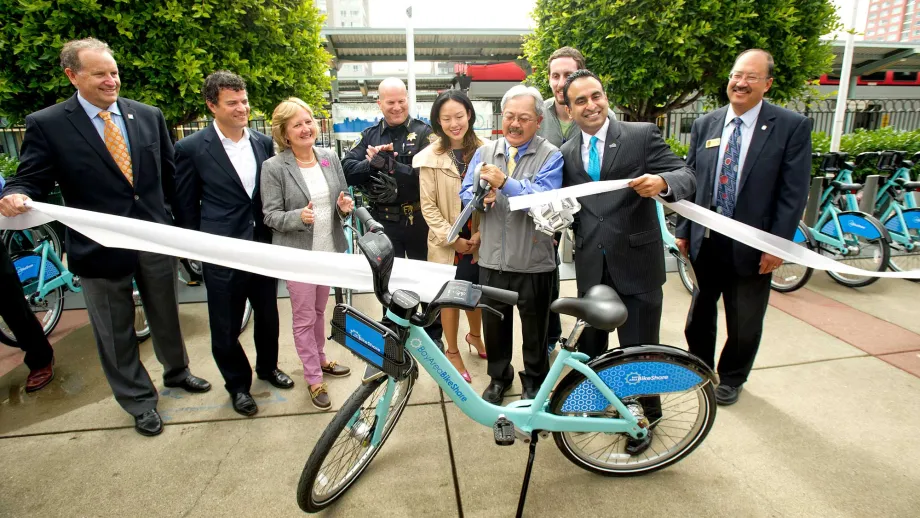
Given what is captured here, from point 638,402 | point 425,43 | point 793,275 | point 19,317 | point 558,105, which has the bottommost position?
point 793,275

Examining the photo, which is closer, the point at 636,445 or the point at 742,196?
the point at 636,445

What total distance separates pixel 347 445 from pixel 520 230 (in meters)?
1.28

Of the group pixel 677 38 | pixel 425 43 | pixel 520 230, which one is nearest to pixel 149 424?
pixel 520 230

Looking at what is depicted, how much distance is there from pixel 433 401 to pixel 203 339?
2.05 meters

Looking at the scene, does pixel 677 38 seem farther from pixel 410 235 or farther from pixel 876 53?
pixel 876 53

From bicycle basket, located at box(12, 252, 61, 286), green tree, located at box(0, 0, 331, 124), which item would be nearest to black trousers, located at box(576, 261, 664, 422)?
green tree, located at box(0, 0, 331, 124)

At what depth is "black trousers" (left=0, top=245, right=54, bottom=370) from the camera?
3.02 meters

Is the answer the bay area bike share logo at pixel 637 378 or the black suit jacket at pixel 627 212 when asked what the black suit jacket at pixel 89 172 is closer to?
the black suit jacket at pixel 627 212

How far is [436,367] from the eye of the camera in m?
2.00

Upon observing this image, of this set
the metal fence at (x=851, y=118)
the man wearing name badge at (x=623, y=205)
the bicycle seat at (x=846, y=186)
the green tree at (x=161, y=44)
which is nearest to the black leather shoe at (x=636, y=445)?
the man wearing name badge at (x=623, y=205)

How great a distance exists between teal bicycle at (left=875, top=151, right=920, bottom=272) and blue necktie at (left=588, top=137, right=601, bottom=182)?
3.99 meters

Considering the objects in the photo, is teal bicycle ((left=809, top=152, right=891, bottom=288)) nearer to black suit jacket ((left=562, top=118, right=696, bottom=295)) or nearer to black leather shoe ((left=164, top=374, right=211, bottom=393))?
black suit jacket ((left=562, top=118, right=696, bottom=295))

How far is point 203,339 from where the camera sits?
3.88 m

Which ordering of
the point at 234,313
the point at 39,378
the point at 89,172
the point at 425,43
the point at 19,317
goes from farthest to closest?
1. the point at 425,43
2. the point at 39,378
3. the point at 19,317
4. the point at 234,313
5. the point at 89,172
